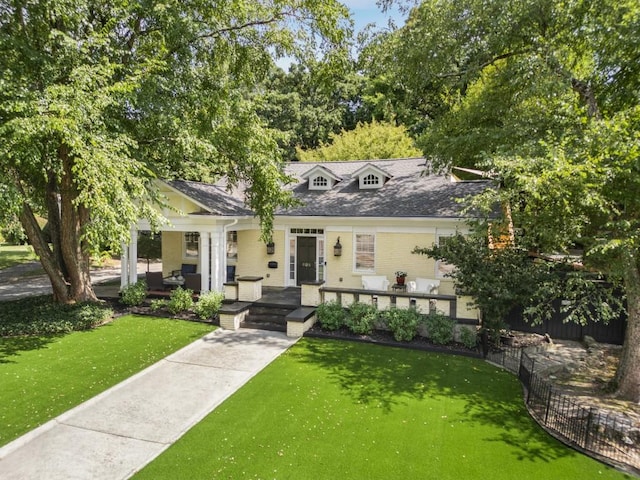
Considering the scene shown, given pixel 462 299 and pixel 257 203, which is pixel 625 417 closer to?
pixel 462 299

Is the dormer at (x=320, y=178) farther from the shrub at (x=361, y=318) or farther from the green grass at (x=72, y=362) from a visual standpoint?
the green grass at (x=72, y=362)

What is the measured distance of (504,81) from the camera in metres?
12.7

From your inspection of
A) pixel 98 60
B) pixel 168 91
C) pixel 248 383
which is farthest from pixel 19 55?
pixel 248 383

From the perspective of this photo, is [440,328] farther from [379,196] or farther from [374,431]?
[379,196]

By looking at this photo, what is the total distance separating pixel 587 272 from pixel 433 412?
478 cm

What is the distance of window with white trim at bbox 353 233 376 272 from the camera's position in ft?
53.0

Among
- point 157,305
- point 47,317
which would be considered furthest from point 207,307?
point 47,317

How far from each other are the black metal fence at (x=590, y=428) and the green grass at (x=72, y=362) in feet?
29.4

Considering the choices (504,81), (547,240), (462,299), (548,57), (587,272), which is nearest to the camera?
(547,240)

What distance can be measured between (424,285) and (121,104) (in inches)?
466

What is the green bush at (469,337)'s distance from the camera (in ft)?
36.2

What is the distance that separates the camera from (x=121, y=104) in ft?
39.3

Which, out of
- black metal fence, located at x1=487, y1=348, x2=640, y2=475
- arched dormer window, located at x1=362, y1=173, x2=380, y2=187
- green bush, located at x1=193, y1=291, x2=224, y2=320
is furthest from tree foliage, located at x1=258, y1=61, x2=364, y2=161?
black metal fence, located at x1=487, y1=348, x2=640, y2=475

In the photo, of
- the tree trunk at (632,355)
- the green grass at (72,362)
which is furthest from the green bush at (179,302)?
the tree trunk at (632,355)
